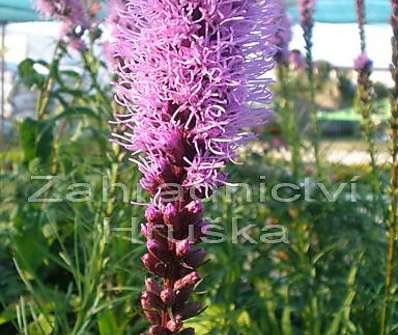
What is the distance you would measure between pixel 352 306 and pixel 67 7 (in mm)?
1343

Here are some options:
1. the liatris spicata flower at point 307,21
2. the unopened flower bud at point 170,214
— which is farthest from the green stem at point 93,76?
the unopened flower bud at point 170,214

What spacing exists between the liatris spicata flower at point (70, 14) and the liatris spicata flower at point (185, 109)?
132 centimetres

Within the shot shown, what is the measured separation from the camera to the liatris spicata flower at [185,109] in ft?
3.98

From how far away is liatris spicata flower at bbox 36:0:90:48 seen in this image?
256 centimetres

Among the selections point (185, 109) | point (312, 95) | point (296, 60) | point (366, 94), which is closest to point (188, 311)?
point (185, 109)

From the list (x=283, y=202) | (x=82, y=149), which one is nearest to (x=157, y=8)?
(x=283, y=202)

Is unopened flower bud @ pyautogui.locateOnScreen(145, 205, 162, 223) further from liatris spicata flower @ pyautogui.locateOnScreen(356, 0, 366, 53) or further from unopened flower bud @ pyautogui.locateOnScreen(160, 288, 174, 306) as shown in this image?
liatris spicata flower @ pyautogui.locateOnScreen(356, 0, 366, 53)

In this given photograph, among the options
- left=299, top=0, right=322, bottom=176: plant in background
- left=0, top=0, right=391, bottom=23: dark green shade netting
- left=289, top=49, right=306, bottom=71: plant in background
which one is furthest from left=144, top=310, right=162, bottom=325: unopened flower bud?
left=0, top=0, right=391, bottom=23: dark green shade netting

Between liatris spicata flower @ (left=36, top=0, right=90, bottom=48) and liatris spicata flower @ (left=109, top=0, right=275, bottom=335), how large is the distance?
4.33 ft

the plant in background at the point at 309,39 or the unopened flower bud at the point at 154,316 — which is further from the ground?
the plant in background at the point at 309,39

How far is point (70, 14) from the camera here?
2568 mm

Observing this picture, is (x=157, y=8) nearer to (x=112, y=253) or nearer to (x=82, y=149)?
(x=112, y=253)

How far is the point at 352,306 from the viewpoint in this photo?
2311mm

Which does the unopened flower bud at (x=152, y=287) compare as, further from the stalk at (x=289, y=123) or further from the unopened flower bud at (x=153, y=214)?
the stalk at (x=289, y=123)
